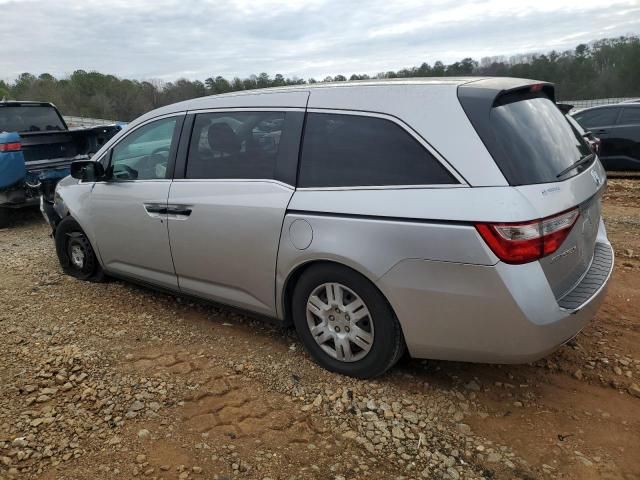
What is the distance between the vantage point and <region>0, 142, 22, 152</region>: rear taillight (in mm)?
6955

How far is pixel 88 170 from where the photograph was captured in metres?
4.38

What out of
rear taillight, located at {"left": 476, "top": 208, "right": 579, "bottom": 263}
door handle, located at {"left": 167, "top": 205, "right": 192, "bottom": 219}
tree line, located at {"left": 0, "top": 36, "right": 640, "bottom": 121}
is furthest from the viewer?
tree line, located at {"left": 0, "top": 36, "right": 640, "bottom": 121}

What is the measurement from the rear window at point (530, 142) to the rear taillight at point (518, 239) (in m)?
0.22

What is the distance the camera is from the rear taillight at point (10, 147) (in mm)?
6955

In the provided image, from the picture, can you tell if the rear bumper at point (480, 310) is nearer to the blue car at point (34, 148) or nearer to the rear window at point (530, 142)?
the rear window at point (530, 142)

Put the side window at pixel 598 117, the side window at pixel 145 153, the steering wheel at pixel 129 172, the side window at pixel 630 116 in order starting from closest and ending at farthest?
1. the side window at pixel 145 153
2. the steering wheel at pixel 129 172
3. the side window at pixel 630 116
4. the side window at pixel 598 117

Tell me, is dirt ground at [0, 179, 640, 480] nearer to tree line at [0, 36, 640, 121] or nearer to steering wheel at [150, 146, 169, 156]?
steering wheel at [150, 146, 169, 156]

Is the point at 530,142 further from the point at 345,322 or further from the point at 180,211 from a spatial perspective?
the point at 180,211

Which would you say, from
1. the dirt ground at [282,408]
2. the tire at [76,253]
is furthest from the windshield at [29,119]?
the dirt ground at [282,408]

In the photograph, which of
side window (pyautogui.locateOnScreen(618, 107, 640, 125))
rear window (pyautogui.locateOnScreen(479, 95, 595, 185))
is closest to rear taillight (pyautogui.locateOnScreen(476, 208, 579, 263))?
rear window (pyautogui.locateOnScreen(479, 95, 595, 185))

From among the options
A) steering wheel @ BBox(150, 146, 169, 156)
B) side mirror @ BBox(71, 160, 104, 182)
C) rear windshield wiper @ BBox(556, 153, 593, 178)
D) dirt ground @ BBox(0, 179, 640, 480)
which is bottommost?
dirt ground @ BBox(0, 179, 640, 480)

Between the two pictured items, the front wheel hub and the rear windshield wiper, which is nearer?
the rear windshield wiper

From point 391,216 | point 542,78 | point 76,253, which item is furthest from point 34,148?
point 542,78

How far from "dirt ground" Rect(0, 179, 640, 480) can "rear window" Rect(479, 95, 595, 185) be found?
126 centimetres
